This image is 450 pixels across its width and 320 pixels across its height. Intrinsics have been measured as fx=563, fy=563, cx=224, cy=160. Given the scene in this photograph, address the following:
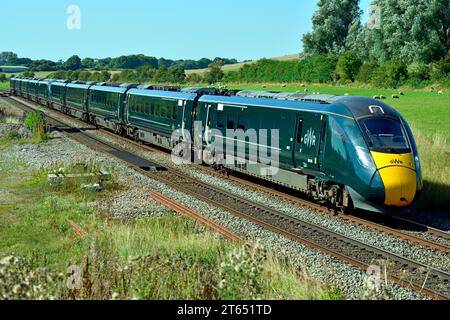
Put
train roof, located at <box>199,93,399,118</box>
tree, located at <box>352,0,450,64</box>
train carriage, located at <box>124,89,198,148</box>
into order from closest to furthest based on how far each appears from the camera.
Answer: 1. train roof, located at <box>199,93,399,118</box>
2. train carriage, located at <box>124,89,198,148</box>
3. tree, located at <box>352,0,450,64</box>

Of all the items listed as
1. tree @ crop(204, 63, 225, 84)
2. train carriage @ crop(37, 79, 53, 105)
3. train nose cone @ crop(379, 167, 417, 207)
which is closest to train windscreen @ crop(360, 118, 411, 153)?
train nose cone @ crop(379, 167, 417, 207)

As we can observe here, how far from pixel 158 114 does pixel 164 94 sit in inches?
46.0

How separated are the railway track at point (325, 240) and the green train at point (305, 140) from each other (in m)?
1.46

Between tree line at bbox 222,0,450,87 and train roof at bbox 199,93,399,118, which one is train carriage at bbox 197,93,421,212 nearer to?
train roof at bbox 199,93,399,118

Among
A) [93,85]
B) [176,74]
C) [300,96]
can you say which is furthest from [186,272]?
[176,74]

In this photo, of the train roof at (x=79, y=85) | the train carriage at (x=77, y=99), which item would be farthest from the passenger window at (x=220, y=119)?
the train roof at (x=79, y=85)

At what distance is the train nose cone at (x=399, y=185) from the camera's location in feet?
47.1

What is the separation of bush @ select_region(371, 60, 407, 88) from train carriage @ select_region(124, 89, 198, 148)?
32702 millimetres

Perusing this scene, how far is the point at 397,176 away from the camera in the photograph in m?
14.4

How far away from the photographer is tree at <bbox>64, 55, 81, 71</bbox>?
169500 millimetres

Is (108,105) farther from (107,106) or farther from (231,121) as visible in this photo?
(231,121)

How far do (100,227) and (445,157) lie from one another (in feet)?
45.9

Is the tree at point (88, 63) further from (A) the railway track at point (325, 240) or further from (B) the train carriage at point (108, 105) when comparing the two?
(A) the railway track at point (325, 240)

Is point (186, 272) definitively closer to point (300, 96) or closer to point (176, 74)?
point (300, 96)
